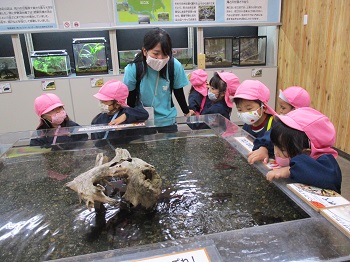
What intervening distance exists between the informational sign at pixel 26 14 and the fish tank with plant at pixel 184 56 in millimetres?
1435

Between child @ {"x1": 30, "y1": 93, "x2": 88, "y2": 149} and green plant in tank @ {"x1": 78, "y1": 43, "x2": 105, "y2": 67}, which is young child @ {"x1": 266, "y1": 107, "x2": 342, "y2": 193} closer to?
child @ {"x1": 30, "y1": 93, "x2": 88, "y2": 149}

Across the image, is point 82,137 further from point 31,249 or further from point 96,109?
point 96,109

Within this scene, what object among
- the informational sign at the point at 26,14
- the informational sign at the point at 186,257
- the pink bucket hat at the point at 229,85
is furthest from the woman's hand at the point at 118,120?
the informational sign at the point at 26,14

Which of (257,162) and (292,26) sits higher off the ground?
(292,26)

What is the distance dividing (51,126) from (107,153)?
2.26 feet

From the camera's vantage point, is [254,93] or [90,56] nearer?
[254,93]

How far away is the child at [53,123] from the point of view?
168 cm

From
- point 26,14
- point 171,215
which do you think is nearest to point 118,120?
point 171,215

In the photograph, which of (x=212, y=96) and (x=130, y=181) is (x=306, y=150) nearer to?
(x=130, y=181)

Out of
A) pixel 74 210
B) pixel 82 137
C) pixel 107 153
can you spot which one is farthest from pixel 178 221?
pixel 82 137

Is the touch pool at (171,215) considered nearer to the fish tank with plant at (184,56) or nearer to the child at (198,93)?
the child at (198,93)

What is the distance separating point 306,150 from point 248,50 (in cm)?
297

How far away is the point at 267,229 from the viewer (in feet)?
2.40

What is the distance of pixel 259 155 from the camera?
1.24 meters
